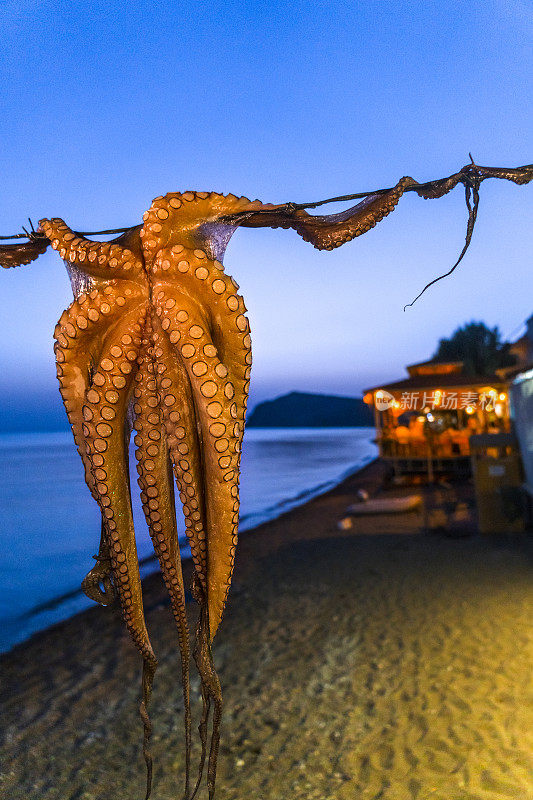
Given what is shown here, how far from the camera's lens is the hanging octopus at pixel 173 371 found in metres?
1.78

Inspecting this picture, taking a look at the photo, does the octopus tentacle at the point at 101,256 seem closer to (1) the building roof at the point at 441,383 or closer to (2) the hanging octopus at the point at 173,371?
(2) the hanging octopus at the point at 173,371

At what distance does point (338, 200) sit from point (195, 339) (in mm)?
696

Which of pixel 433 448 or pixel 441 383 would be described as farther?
pixel 433 448

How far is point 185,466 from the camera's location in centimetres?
180

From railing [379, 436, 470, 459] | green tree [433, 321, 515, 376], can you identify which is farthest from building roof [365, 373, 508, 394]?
green tree [433, 321, 515, 376]

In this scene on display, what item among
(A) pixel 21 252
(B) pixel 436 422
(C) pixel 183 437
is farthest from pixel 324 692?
(B) pixel 436 422

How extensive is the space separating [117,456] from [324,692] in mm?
6127

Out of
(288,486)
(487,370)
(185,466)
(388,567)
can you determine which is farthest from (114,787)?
(487,370)

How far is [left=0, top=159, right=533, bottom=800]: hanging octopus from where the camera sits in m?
1.78

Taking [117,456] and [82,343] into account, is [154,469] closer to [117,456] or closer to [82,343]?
[117,456]

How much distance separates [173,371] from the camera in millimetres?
1849

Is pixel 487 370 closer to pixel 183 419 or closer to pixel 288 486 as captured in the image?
pixel 288 486

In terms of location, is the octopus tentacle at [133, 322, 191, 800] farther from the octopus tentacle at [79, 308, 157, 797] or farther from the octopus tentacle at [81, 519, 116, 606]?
the octopus tentacle at [81, 519, 116, 606]

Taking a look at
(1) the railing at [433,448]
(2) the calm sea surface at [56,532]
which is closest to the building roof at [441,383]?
(1) the railing at [433,448]
